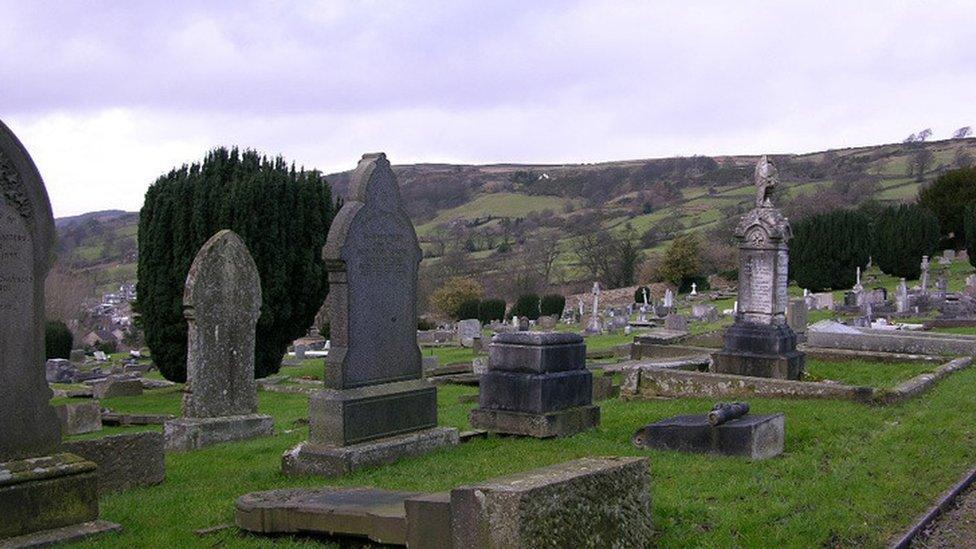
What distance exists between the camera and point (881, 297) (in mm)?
37688

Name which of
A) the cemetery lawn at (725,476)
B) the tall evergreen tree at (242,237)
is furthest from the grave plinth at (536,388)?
the tall evergreen tree at (242,237)

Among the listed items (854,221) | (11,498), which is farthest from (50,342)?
(854,221)

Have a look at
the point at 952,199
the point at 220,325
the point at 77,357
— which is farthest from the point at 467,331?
the point at 952,199

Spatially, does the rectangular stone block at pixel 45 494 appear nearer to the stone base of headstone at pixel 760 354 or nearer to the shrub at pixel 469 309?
the stone base of headstone at pixel 760 354

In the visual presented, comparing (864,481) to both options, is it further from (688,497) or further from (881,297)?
(881,297)

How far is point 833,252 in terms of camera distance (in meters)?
52.8

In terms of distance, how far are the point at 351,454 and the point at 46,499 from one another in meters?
3.11

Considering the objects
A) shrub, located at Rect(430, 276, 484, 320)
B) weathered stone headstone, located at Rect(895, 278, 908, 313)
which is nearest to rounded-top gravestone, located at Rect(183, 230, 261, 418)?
weathered stone headstone, located at Rect(895, 278, 908, 313)

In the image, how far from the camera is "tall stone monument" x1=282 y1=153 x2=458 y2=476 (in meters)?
8.80

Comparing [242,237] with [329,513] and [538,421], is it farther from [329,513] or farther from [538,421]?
[329,513]

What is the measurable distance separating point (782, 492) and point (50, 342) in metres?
32.9

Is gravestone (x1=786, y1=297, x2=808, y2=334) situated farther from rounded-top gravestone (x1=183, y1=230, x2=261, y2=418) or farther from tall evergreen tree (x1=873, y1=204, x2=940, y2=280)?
tall evergreen tree (x1=873, y1=204, x2=940, y2=280)

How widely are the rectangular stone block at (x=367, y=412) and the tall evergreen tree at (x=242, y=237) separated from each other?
13013 mm

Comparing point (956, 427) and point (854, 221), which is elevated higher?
point (854, 221)
